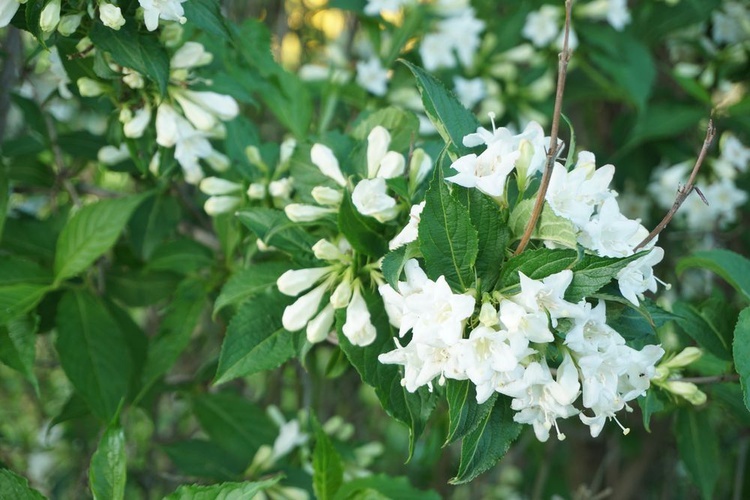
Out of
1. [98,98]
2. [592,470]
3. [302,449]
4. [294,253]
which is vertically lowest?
[592,470]

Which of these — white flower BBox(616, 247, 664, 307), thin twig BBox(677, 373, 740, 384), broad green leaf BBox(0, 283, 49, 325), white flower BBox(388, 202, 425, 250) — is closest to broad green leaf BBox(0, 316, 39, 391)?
broad green leaf BBox(0, 283, 49, 325)

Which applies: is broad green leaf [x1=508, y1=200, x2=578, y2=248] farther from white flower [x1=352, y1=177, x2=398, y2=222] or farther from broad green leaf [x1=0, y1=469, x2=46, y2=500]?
broad green leaf [x1=0, y1=469, x2=46, y2=500]

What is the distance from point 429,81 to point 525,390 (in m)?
0.47

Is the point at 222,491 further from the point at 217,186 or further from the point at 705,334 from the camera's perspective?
the point at 705,334

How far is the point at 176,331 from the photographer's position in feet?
5.67

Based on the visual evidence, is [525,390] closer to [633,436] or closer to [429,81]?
[429,81]

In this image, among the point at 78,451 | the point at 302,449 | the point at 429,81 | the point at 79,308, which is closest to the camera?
the point at 429,81

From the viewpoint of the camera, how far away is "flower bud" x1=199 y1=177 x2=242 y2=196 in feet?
5.24

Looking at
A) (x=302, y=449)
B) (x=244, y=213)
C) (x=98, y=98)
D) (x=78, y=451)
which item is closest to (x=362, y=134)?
(x=244, y=213)

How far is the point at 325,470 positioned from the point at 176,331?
21.1 inches

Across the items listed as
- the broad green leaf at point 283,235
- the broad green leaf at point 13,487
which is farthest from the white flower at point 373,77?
the broad green leaf at point 13,487

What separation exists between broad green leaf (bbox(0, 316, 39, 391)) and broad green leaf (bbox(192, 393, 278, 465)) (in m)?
0.59

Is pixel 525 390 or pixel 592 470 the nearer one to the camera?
pixel 525 390

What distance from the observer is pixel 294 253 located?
1363 millimetres
